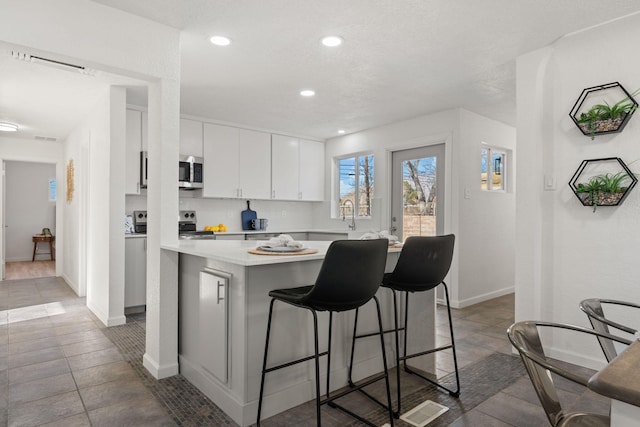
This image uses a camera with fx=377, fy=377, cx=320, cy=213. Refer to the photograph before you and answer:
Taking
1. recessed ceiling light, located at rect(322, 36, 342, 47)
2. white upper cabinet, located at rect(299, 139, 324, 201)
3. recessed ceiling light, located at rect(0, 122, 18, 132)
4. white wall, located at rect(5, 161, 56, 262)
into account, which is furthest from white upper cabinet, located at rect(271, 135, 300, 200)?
white wall, located at rect(5, 161, 56, 262)

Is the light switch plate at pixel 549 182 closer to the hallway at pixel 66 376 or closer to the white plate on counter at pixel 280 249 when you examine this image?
the white plate on counter at pixel 280 249

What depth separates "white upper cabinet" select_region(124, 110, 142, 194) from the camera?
4496 millimetres

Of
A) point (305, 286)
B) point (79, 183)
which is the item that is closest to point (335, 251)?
point (305, 286)

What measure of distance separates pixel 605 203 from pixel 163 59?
323 cm

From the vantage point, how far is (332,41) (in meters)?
2.86

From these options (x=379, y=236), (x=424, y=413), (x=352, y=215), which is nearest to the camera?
(x=424, y=413)

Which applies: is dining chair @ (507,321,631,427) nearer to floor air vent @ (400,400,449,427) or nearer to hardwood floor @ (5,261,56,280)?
floor air vent @ (400,400,449,427)

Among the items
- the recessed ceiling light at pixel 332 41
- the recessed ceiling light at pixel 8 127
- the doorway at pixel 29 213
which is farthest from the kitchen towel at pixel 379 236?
the doorway at pixel 29 213

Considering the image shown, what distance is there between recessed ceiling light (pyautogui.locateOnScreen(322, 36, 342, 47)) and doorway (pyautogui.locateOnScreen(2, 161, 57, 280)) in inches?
326

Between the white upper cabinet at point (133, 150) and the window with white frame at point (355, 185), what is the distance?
315 centimetres

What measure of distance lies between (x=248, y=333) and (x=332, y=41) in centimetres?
218

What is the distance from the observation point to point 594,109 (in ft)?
8.84

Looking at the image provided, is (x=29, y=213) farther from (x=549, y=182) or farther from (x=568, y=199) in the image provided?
(x=568, y=199)

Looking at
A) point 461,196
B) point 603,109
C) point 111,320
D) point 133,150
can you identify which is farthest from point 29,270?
point 603,109
